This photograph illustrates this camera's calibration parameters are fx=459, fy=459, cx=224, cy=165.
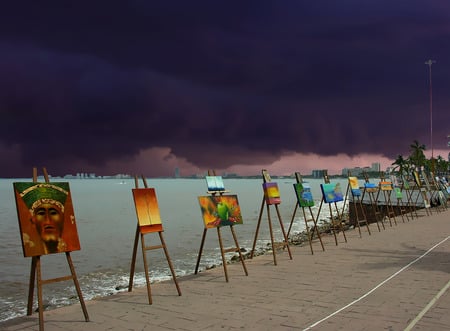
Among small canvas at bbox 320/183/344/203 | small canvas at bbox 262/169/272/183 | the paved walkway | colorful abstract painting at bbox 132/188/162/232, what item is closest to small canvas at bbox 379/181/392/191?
small canvas at bbox 320/183/344/203

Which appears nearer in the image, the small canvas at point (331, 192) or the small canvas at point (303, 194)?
the small canvas at point (303, 194)

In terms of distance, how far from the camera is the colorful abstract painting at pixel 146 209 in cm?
695

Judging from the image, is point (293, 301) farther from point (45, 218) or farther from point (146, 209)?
point (45, 218)

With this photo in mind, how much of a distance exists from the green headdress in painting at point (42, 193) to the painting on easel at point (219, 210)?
276 cm

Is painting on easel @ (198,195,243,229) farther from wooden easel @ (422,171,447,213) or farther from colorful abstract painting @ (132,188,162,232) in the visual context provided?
wooden easel @ (422,171,447,213)

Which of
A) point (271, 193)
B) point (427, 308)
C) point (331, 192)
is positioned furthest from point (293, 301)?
point (331, 192)

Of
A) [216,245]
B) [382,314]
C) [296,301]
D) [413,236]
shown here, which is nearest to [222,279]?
[296,301]

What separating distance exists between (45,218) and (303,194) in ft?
23.5

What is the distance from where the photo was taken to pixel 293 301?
250 inches

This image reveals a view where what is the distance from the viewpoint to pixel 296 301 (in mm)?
6336

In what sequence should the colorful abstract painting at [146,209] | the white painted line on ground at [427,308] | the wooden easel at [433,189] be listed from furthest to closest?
1. the wooden easel at [433,189]
2. the colorful abstract painting at [146,209]
3. the white painted line on ground at [427,308]

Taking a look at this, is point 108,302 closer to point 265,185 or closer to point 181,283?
point 181,283

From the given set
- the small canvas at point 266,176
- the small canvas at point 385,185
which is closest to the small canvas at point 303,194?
the small canvas at point 266,176

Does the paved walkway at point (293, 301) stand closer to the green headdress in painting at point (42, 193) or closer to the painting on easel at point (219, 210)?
the painting on easel at point (219, 210)
